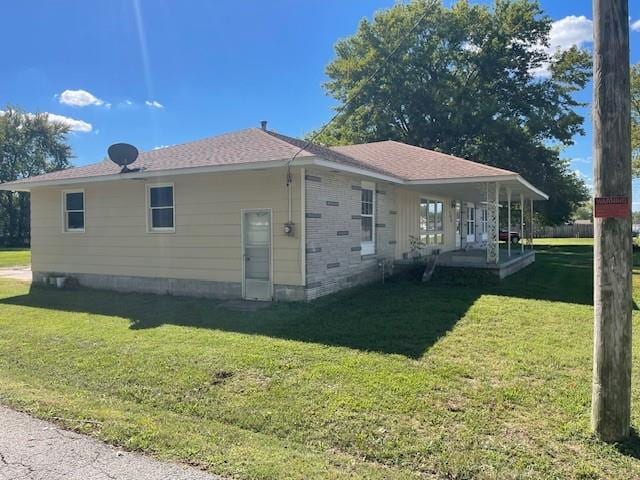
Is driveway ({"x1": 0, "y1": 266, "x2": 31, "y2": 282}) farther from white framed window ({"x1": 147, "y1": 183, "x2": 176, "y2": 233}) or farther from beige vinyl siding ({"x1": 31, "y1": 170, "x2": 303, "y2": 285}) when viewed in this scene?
white framed window ({"x1": 147, "y1": 183, "x2": 176, "y2": 233})

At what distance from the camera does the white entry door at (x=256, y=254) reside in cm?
972

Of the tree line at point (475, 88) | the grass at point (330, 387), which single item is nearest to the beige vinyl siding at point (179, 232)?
the grass at point (330, 387)

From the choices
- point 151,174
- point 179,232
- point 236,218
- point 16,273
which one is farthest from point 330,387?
point 16,273

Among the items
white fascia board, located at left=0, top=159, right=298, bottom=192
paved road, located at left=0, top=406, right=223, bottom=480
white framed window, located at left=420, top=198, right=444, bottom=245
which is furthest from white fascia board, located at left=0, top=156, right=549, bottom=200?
paved road, located at left=0, top=406, right=223, bottom=480

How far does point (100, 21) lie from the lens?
12.3m

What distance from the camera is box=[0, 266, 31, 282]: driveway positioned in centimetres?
1480

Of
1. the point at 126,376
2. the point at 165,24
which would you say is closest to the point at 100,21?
the point at 165,24

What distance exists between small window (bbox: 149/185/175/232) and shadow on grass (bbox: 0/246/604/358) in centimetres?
169

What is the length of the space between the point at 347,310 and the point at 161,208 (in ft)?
17.3

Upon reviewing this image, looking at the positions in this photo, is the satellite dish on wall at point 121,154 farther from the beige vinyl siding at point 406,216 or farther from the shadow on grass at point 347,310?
the beige vinyl siding at point 406,216

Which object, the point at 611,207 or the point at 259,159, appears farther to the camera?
the point at 259,159

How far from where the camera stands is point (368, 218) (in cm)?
1220

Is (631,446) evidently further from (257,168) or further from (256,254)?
(256,254)

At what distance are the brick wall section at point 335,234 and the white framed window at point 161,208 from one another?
3.47m
